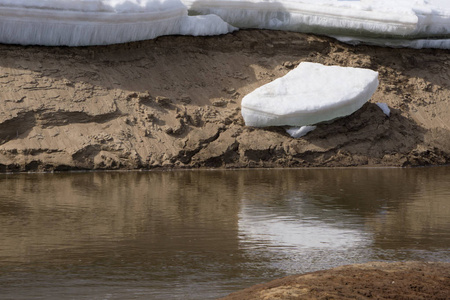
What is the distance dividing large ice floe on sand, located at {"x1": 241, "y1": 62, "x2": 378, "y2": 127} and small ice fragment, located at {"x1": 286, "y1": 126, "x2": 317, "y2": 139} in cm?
10

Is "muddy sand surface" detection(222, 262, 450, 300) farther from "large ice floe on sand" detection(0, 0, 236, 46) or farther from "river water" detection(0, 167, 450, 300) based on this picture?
"large ice floe on sand" detection(0, 0, 236, 46)

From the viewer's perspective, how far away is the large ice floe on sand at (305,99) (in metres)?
13.8

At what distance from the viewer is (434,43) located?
17891 millimetres

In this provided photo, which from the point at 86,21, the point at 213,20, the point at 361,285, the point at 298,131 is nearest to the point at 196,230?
the point at 361,285

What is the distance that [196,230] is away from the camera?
25.6 ft

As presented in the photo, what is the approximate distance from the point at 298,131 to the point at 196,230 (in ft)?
21.6

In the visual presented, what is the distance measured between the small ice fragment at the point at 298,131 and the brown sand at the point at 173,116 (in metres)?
0.10

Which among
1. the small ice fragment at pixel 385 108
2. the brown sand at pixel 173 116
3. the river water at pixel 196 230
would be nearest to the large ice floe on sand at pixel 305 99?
the brown sand at pixel 173 116

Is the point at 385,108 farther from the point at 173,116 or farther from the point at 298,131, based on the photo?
the point at 173,116

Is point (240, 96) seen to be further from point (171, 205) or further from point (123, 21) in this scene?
point (171, 205)

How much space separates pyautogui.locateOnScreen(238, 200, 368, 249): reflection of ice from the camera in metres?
7.18

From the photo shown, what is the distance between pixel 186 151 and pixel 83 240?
6.33 metres

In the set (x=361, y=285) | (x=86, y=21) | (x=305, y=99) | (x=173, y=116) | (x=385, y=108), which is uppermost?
(x=86, y=21)

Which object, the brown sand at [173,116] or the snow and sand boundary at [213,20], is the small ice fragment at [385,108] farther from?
the snow and sand boundary at [213,20]
